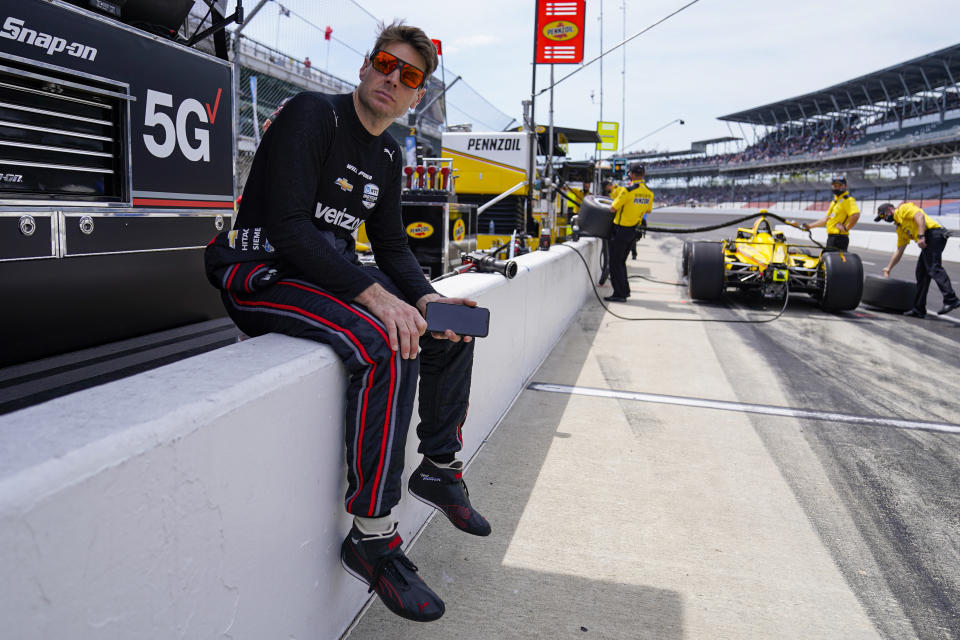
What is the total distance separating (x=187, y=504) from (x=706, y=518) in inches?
85.5

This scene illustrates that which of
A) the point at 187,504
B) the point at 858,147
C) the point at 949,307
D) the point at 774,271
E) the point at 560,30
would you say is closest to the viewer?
the point at 187,504

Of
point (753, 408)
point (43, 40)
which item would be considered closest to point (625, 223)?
point (753, 408)

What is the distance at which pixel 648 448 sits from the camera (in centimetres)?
336

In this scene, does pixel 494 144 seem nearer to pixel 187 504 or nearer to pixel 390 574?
pixel 390 574

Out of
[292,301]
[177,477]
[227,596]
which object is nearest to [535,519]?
[292,301]

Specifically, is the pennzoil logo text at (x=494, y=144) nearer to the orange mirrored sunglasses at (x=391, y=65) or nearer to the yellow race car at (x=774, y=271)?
the yellow race car at (x=774, y=271)

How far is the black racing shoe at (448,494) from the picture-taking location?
6.91 feet

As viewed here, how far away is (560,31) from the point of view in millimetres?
7613

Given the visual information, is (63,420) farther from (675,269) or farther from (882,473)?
(675,269)

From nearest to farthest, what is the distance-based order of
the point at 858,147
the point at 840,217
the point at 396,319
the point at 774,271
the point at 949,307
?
1. the point at 396,319
2. the point at 774,271
3. the point at 949,307
4. the point at 840,217
5. the point at 858,147

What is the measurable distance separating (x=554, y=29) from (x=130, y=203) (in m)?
6.19

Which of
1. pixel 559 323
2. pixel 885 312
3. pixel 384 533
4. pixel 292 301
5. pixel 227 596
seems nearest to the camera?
pixel 227 596

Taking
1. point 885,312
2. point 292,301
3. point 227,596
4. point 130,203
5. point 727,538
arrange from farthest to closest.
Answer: point 885,312
point 130,203
point 727,538
point 292,301
point 227,596

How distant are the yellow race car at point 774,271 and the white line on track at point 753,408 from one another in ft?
14.6
